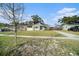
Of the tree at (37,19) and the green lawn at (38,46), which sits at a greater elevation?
the tree at (37,19)

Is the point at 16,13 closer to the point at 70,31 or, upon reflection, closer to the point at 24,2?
the point at 24,2

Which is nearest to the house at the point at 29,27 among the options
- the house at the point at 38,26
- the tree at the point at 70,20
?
the house at the point at 38,26

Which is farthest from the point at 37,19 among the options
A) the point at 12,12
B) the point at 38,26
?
the point at 12,12

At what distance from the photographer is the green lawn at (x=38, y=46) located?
2973mm

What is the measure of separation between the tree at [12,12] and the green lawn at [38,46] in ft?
0.68

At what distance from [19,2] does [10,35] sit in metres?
0.49

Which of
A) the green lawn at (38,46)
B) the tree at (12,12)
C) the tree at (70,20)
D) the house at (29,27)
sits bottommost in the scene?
the green lawn at (38,46)

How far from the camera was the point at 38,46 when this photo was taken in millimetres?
3008

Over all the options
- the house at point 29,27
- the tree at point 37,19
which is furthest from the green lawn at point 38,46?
the tree at point 37,19

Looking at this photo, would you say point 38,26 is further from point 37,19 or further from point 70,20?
point 70,20

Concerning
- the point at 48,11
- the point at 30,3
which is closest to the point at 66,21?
the point at 48,11

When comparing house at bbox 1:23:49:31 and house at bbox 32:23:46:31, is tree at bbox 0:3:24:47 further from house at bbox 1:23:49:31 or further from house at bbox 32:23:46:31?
house at bbox 32:23:46:31

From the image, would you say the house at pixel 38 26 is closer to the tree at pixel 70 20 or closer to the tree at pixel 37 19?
the tree at pixel 37 19

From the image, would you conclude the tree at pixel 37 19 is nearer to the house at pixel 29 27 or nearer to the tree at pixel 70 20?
the house at pixel 29 27
